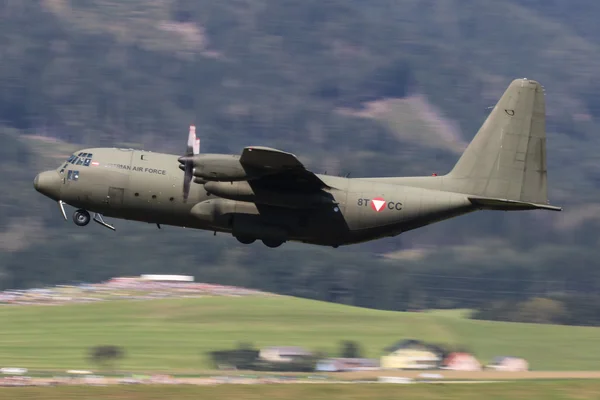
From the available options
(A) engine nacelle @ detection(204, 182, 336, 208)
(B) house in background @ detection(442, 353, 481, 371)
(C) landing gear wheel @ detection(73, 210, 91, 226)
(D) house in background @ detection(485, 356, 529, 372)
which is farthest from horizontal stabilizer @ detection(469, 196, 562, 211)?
(D) house in background @ detection(485, 356, 529, 372)

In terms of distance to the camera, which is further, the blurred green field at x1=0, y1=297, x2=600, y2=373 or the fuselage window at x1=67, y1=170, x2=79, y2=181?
the blurred green field at x1=0, y1=297, x2=600, y2=373

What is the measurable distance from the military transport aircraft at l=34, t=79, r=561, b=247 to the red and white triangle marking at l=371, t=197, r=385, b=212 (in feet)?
0.12

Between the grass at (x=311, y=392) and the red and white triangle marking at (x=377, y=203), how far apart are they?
7974 mm

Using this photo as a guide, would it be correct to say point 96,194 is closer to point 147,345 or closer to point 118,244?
point 147,345

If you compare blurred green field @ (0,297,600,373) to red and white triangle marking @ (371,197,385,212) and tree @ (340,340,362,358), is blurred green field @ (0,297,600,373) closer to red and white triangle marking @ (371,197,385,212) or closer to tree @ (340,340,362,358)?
tree @ (340,340,362,358)

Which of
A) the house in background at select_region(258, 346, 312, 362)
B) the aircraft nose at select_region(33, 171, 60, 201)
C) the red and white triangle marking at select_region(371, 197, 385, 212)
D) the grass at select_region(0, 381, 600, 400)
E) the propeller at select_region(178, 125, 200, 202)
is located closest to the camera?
the propeller at select_region(178, 125, 200, 202)

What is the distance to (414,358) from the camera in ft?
230

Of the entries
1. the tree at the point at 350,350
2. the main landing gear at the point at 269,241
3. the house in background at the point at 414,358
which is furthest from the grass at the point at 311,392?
the tree at the point at 350,350

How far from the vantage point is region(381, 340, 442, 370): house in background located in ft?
227

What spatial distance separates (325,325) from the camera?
91.6 metres

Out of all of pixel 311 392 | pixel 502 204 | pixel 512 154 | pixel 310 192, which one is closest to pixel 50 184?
pixel 310 192

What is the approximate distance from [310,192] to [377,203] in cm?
261

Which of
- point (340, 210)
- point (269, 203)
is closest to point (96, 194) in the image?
point (269, 203)

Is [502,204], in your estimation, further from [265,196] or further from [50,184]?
[50,184]
